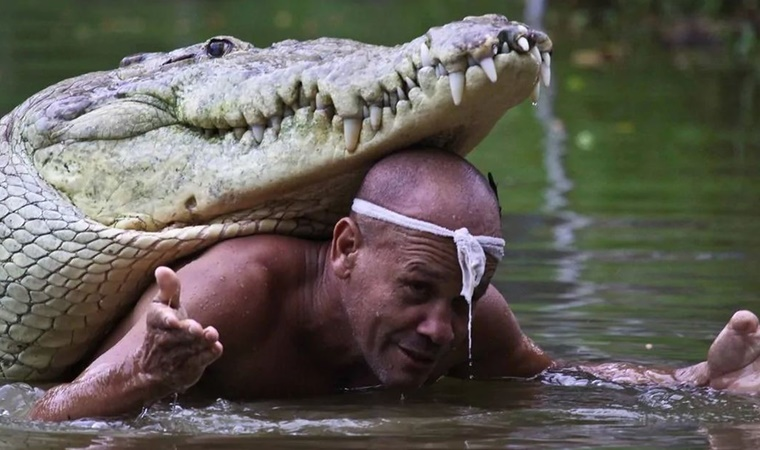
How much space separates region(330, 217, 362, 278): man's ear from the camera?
4586 millimetres

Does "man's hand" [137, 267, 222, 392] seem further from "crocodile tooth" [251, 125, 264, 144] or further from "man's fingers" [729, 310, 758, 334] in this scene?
"man's fingers" [729, 310, 758, 334]

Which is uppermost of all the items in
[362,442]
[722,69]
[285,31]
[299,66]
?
[285,31]

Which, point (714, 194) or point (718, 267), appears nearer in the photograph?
point (718, 267)

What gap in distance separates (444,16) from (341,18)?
158 centimetres

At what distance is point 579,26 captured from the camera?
23.4m

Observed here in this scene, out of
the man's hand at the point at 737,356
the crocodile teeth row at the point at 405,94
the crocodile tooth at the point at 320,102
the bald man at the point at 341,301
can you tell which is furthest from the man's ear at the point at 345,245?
the man's hand at the point at 737,356

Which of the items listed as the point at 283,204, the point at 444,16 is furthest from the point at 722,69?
Result: the point at 283,204

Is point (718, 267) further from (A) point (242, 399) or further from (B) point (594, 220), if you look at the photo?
(A) point (242, 399)

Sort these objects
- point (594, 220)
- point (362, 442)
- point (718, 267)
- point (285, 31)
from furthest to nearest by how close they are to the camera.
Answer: point (285, 31), point (594, 220), point (718, 267), point (362, 442)

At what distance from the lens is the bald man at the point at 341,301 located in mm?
4402

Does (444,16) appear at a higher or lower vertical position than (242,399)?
higher

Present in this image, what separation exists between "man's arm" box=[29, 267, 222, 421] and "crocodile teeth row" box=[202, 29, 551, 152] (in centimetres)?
67

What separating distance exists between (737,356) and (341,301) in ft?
4.20

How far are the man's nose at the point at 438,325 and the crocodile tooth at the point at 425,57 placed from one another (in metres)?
0.67
